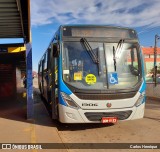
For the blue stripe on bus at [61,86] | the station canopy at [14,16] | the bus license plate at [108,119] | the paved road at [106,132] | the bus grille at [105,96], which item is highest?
the station canopy at [14,16]

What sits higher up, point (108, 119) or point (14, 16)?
point (14, 16)

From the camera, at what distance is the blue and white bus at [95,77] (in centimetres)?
916

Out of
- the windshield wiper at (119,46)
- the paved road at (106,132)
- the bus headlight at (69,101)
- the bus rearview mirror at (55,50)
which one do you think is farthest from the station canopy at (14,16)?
the paved road at (106,132)

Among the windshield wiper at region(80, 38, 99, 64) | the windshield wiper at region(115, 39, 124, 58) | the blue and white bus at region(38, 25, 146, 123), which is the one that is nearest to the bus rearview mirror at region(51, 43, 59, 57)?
the blue and white bus at region(38, 25, 146, 123)

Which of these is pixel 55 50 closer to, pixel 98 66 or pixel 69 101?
pixel 98 66

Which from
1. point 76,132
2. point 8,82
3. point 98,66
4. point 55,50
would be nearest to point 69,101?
point 76,132

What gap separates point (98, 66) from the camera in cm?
938

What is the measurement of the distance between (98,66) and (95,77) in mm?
361

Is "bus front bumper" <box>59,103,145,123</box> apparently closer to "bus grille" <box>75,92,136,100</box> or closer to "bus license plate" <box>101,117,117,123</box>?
"bus license plate" <box>101,117,117,123</box>

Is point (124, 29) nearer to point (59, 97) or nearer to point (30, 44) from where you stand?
point (59, 97)

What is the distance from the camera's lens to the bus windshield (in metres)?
9.25

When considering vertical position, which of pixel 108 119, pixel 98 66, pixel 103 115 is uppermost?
pixel 98 66

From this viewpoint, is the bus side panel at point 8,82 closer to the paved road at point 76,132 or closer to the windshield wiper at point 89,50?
the paved road at point 76,132

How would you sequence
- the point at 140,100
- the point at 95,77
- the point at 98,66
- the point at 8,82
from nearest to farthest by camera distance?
the point at 95,77
the point at 98,66
the point at 140,100
the point at 8,82
